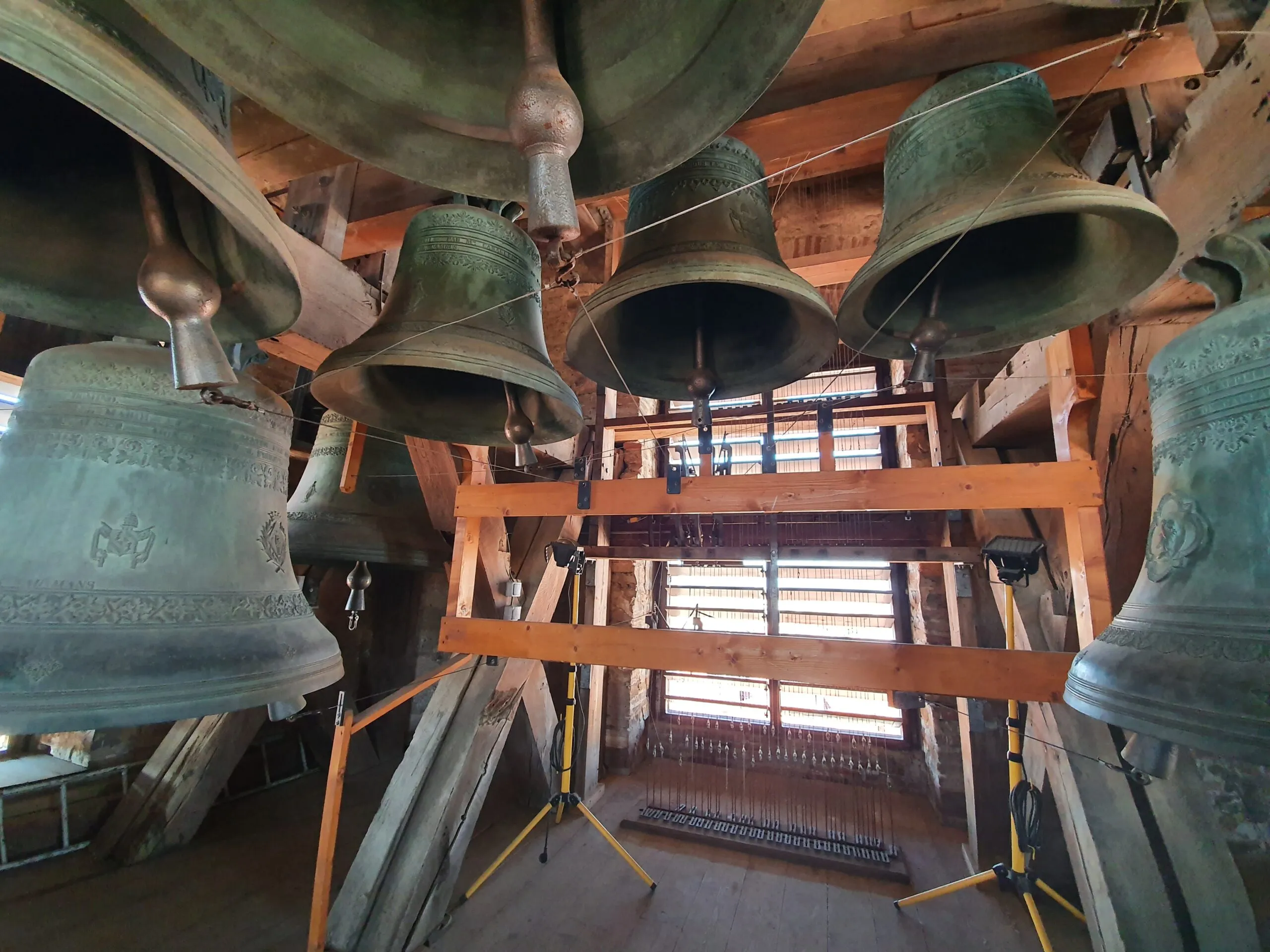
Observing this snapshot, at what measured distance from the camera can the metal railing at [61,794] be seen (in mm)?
2754

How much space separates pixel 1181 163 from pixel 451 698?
288 centimetres

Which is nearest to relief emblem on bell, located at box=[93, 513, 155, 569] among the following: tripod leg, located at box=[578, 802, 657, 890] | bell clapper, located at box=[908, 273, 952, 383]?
bell clapper, located at box=[908, 273, 952, 383]

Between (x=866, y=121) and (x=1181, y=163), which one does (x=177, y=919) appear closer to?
(x=866, y=121)

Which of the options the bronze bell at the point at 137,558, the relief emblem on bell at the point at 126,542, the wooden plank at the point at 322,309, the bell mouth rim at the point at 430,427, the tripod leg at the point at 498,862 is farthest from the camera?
the tripod leg at the point at 498,862

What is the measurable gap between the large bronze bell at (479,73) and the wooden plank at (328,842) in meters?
1.93

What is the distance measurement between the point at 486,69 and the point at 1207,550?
1.23m

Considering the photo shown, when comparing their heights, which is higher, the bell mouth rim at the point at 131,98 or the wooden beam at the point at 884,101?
the wooden beam at the point at 884,101

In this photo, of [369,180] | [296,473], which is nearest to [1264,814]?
[369,180]

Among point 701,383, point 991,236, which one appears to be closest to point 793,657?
point 701,383

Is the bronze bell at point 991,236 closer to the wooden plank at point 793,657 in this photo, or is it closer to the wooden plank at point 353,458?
the wooden plank at point 793,657

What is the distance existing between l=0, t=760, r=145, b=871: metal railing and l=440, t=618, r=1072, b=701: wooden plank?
2.87 m

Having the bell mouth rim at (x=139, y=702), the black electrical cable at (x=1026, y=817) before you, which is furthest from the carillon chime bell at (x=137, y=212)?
the black electrical cable at (x=1026, y=817)

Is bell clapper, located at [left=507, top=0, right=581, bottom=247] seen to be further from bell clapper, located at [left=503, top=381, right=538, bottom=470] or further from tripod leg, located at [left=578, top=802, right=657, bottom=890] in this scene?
tripod leg, located at [left=578, top=802, right=657, bottom=890]

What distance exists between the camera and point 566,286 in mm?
730
